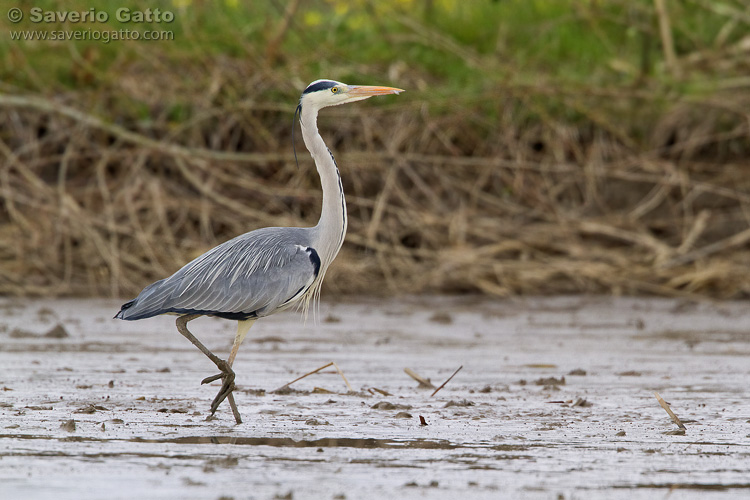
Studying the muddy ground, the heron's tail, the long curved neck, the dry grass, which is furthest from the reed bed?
the heron's tail

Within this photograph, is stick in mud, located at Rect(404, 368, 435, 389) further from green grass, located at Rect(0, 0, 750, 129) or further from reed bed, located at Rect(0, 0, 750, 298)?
green grass, located at Rect(0, 0, 750, 129)

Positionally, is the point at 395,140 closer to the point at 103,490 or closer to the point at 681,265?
the point at 681,265

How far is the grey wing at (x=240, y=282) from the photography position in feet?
18.8

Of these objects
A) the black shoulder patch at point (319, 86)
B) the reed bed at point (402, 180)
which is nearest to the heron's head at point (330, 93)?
the black shoulder patch at point (319, 86)

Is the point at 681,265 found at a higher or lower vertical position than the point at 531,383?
higher

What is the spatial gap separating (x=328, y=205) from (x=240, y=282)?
0.68 metres

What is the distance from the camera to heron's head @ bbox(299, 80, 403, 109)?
20.9 ft

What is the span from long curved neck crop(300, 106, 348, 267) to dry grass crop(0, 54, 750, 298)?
487cm

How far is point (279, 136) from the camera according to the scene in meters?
12.9

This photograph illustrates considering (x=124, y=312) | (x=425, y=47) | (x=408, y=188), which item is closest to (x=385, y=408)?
(x=124, y=312)

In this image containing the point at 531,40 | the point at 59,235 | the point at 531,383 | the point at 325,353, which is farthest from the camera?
the point at 531,40

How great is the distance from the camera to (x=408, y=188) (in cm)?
1244

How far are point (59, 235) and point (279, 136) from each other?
111 inches

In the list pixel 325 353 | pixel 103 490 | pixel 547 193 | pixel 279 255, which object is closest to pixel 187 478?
pixel 103 490
